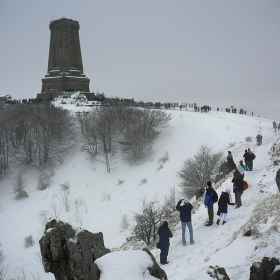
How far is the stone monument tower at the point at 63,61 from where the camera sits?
165 ft

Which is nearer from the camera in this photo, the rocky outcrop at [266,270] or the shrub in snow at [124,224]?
the rocky outcrop at [266,270]

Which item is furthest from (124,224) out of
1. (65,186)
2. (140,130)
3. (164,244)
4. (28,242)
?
(140,130)

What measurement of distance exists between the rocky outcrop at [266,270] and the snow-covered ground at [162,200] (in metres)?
0.87

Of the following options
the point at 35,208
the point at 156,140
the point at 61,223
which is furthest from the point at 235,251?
the point at 156,140

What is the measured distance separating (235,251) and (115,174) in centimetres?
2911

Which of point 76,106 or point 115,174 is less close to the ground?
point 76,106

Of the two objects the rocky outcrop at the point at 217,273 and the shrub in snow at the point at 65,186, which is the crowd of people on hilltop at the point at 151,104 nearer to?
the shrub in snow at the point at 65,186

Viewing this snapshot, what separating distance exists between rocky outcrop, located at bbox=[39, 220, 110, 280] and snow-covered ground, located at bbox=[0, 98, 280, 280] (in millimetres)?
2029

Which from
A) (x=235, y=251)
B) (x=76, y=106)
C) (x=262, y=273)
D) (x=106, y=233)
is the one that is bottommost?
(x=106, y=233)

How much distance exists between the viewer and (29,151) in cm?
3950

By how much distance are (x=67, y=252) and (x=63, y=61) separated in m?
48.0

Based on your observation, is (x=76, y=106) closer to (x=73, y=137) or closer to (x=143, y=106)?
(x=73, y=137)

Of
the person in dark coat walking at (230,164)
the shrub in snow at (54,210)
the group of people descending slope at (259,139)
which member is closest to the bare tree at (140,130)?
the shrub in snow at (54,210)

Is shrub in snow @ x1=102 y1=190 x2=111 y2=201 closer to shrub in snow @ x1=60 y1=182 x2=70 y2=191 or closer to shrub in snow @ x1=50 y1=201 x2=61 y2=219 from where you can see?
shrub in snow @ x1=50 y1=201 x2=61 y2=219
